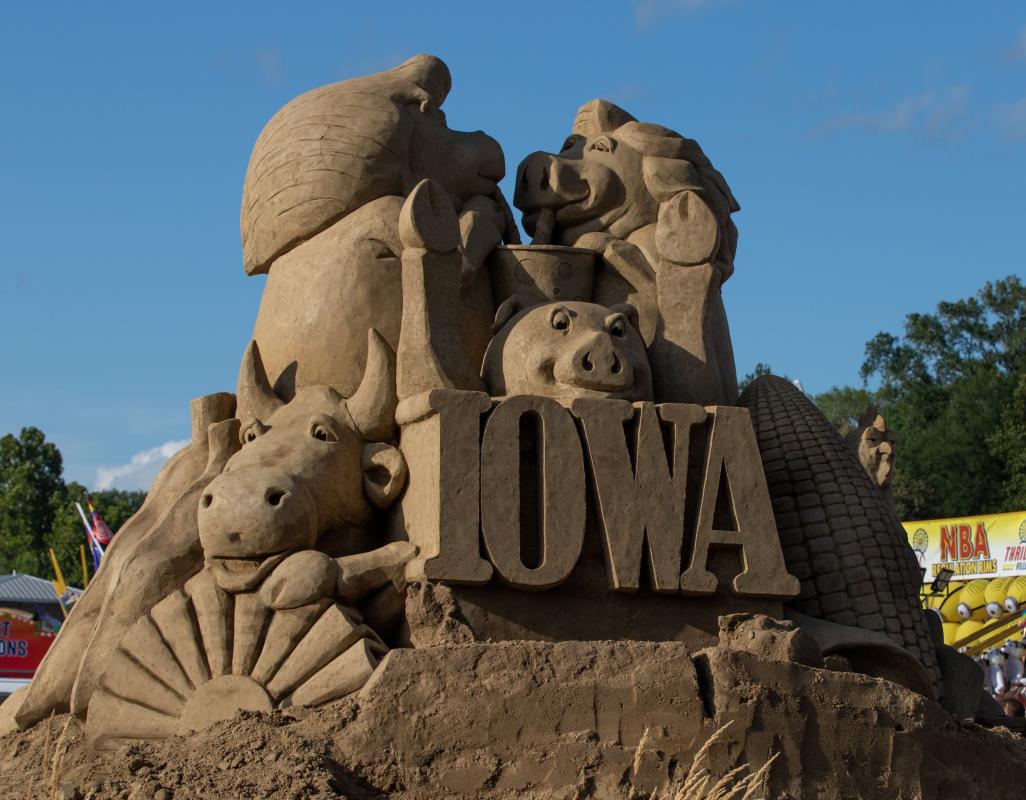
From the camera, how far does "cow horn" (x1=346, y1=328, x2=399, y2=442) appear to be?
20.1ft

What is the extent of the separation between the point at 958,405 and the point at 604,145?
29.5 meters

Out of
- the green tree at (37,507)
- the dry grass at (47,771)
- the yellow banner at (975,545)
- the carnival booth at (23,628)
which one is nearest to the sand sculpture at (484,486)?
the dry grass at (47,771)

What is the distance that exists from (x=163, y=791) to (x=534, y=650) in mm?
1292

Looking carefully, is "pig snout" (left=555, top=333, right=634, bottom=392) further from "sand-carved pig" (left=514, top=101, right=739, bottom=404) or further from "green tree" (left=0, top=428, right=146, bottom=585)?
"green tree" (left=0, top=428, right=146, bottom=585)

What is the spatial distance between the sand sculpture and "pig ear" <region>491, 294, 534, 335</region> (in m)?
0.02

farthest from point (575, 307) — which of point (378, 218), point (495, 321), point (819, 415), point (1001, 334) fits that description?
point (1001, 334)

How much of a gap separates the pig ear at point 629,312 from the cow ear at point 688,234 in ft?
1.02

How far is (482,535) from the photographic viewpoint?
219 inches

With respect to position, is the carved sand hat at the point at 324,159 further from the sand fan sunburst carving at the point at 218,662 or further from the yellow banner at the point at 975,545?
the yellow banner at the point at 975,545

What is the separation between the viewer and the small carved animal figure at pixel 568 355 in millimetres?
6012

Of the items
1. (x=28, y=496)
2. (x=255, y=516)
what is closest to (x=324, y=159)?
(x=255, y=516)

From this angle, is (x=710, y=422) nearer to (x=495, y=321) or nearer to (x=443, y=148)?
(x=495, y=321)

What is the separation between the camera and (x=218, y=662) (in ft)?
18.0

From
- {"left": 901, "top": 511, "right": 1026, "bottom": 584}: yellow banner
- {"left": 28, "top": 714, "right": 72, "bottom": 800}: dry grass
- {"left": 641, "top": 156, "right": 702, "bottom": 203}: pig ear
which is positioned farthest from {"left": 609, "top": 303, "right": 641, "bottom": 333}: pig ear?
{"left": 901, "top": 511, "right": 1026, "bottom": 584}: yellow banner
